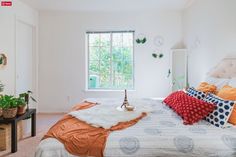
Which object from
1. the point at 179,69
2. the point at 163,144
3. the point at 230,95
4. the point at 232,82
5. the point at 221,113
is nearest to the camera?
the point at 163,144

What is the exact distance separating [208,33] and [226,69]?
3.33ft

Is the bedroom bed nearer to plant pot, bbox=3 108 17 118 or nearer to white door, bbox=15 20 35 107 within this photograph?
plant pot, bbox=3 108 17 118

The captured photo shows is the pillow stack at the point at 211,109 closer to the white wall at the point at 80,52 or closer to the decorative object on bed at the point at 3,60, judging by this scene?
the white wall at the point at 80,52

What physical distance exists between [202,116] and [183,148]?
60 cm

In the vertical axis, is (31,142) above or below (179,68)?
below

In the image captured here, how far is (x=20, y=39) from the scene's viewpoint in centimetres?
443

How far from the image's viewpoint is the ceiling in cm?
433

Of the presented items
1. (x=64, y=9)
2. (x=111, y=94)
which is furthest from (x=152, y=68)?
(x=64, y=9)

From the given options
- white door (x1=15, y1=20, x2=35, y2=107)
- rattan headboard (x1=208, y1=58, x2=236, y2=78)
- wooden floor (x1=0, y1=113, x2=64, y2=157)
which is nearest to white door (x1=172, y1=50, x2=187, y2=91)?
rattan headboard (x1=208, y1=58, x2=236, y2=78)

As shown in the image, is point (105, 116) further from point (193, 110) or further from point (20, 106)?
point (20, 106)

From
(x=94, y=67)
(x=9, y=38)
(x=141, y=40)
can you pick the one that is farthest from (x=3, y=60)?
(x=141, y=40)

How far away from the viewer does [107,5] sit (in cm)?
459

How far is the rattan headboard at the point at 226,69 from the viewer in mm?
2572

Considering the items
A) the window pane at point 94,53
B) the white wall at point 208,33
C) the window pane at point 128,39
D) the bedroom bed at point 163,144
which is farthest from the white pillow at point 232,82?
the window pane at point 94,53
